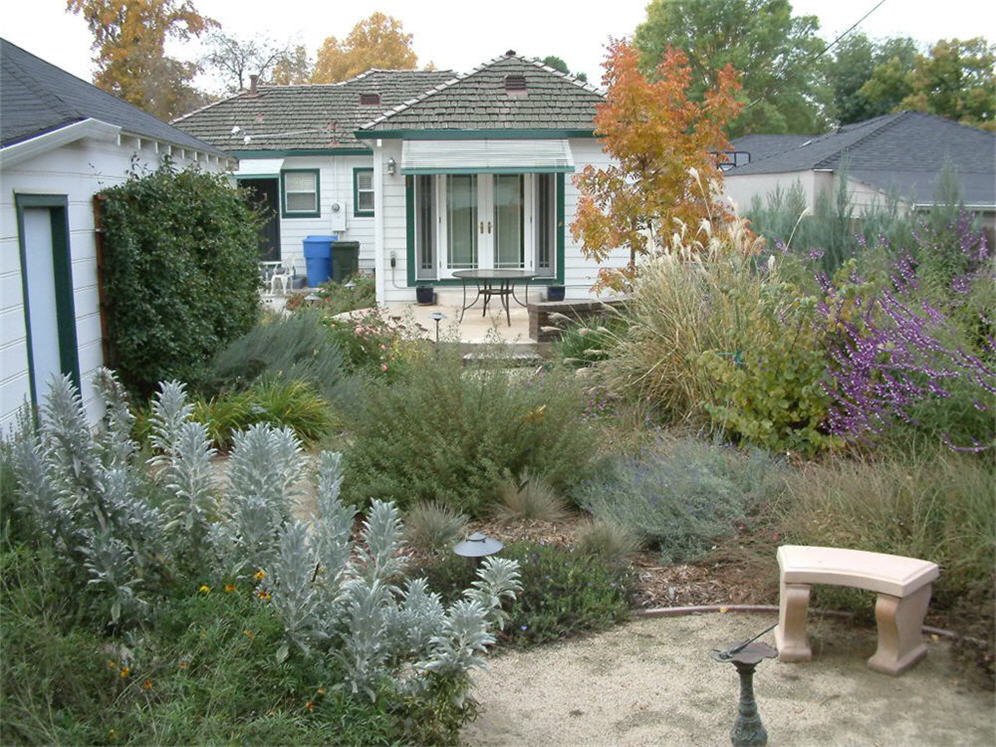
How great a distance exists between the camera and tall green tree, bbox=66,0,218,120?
30906mm

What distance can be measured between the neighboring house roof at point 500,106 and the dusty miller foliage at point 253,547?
12.9m

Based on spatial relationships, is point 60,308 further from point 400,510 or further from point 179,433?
point 179,433

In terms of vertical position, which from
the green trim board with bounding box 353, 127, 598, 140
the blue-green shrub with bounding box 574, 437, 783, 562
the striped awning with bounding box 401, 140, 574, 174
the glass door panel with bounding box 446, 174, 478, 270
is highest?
the green trim board with bounding box 353, 127, 598, 140

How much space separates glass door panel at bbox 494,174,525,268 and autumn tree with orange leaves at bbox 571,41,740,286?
12.7ft

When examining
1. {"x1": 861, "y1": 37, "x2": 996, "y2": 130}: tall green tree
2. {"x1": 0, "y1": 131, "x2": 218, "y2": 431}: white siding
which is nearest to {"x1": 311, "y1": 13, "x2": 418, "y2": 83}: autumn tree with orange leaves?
{"x1": 861, "y1": 37, "x2": 996, "y2": 130}: tall green tree

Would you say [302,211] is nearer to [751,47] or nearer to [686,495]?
[686,495]

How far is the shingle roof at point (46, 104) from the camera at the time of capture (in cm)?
703

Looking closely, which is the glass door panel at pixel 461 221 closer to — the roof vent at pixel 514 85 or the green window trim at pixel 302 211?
the roof vent at pixel 514 85

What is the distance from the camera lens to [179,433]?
4020 mm

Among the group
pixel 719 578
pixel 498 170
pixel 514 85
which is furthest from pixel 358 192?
pixel 719 578

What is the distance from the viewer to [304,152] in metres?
21.8

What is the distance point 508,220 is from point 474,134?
1.63 m

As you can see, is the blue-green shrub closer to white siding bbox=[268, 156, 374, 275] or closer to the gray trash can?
the gray trash can

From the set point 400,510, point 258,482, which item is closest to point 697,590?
point 400,510
